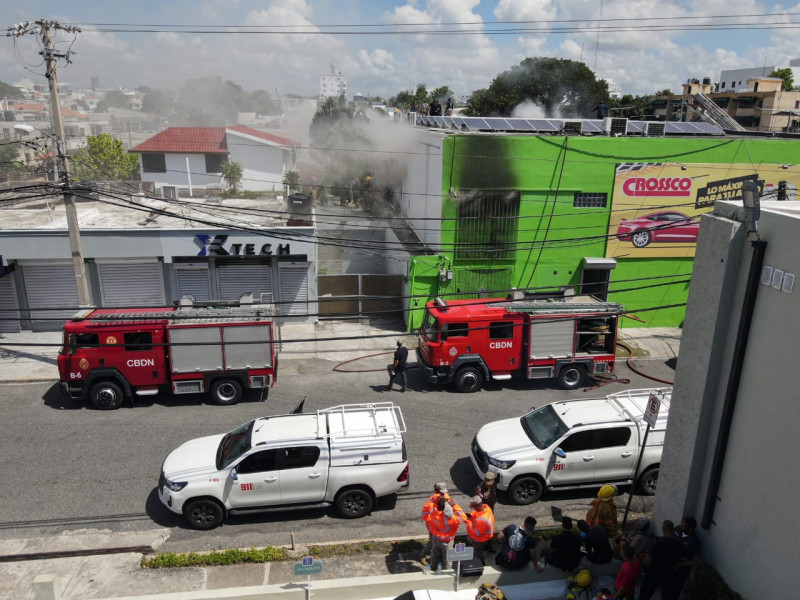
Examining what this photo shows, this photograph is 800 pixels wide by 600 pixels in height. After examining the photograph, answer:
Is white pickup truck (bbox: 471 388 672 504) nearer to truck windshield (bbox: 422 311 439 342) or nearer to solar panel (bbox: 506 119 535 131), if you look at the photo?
truck windshield (bbox: 422 311 439 342)

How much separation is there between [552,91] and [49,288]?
59.0m

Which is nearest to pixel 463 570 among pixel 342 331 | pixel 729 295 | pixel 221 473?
pixel 221 473

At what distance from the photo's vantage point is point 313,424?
34.1ft

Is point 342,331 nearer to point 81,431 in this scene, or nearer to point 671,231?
point 81,431

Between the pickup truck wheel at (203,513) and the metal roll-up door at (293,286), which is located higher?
the metal roll-up door at (293,286)

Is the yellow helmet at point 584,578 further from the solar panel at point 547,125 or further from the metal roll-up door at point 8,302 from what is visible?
the metal roll-up door at point 8,302

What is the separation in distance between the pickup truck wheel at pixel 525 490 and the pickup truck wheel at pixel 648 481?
6.02 ft

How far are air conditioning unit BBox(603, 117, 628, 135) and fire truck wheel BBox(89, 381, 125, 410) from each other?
58.2 ft

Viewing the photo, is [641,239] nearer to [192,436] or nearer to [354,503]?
[354,503]

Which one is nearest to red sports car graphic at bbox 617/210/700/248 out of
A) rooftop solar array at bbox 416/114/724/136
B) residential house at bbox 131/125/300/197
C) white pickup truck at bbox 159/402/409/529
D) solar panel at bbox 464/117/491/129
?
rooftop solar array at bbox 416/114/724/136

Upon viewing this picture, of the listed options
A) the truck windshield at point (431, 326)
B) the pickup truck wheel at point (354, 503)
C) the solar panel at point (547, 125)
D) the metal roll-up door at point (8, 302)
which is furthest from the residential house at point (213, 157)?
the pickup truck wheel at point (354, 503)

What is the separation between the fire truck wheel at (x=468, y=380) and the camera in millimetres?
15367

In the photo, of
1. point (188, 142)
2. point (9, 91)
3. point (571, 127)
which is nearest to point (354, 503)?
point (571, 127)

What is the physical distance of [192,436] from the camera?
42.9 feet
